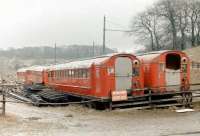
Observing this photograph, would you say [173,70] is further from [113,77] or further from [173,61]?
[113,77]

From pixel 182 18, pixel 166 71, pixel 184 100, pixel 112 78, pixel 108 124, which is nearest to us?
pixel 108 124

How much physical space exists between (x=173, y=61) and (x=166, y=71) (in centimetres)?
111

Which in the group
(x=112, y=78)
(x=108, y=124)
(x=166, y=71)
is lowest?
(x=108, y=124)

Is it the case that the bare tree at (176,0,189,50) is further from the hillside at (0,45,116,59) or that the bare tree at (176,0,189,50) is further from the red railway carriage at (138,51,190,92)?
the red railway carriage at (138,51,190,92)

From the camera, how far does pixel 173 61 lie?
27859 mm

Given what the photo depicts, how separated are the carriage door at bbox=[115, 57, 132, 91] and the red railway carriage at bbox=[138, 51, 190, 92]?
1.40 meters

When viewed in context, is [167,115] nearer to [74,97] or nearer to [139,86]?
[139,86]

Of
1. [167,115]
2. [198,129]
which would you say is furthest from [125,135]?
[167,115]

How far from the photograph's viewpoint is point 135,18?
99.7 meters

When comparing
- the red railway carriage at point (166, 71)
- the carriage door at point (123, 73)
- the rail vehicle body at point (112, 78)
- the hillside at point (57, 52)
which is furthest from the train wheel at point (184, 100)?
the hillside at point (57, 52)

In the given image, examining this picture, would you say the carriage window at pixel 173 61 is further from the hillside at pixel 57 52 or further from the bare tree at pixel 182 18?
the bare tree at pixel 182 18

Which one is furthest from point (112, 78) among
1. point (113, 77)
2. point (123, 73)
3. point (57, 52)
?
point (57, 52)

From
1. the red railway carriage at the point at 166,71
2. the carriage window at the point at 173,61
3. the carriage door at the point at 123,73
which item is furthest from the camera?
the carriage window at the point at 173,61

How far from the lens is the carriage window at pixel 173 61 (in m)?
27.6
